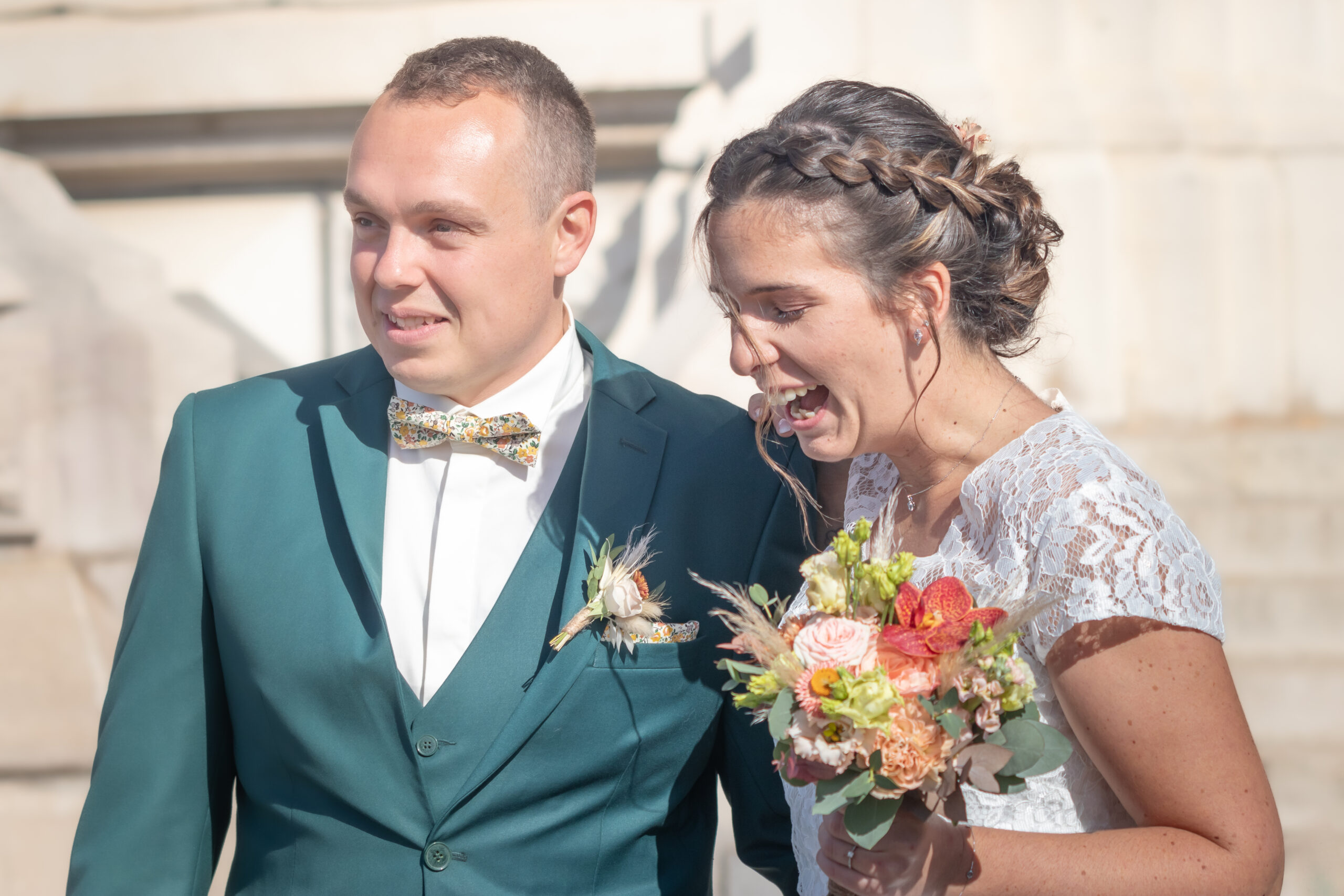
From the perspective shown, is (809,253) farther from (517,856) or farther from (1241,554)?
(1241,554)

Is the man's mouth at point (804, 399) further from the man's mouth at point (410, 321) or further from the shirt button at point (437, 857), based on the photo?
the shirt button at point (437, 857)

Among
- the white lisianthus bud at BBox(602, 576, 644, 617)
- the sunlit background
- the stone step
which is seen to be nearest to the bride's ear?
the white lisianthus bud at BBox(602, 576, 644, 617)

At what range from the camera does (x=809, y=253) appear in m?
1.89

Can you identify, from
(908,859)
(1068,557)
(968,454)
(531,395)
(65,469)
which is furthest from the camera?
(65,469)

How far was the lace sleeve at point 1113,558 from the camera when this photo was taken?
5.24 ft

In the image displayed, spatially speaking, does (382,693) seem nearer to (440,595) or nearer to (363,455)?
(440,595)

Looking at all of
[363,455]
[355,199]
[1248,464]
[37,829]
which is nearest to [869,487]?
[363,455]

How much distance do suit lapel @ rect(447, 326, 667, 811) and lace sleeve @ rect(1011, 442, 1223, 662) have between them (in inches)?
30.1

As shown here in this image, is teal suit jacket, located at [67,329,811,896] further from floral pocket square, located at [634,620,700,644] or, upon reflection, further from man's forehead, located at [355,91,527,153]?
man's forehead, located at [355,91,527,153]

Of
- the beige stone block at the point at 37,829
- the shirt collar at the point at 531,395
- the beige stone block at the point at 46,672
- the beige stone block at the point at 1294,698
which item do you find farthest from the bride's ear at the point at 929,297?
the beige stone block at the point at 37,829

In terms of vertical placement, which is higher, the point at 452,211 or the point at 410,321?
the point at 452,211

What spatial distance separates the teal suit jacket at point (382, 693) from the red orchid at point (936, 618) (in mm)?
664

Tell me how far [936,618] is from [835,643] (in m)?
0.14

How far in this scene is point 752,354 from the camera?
191cm
